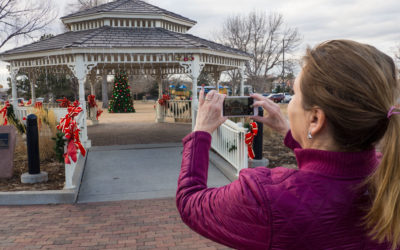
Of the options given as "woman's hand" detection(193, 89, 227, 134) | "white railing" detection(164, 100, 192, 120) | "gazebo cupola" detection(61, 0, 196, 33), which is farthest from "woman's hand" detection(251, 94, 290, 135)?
"white railing" detection(164, 100, 192, 120)

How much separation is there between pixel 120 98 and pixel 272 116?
897 inches

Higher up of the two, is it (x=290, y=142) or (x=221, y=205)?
(x=290, y=142)

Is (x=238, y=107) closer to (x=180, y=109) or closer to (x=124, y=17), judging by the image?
(x=124, y=17)

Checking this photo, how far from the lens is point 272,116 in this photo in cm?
173

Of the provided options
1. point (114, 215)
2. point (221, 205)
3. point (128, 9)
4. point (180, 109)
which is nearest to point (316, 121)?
point (221, 205)

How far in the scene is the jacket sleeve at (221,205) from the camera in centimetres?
101

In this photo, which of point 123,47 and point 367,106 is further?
point 123,47

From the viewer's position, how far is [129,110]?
23.7m

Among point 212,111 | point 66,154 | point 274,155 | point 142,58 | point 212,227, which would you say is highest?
point 142,58

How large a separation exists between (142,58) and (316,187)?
973cm

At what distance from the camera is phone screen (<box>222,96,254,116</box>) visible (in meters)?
1.56

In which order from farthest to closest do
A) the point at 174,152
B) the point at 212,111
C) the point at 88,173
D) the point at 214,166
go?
1. the point at 174,152
2. the point at 214,166
3. the point at 88,173
4. the point at 212,111

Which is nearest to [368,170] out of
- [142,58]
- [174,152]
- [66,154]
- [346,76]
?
[346,76]

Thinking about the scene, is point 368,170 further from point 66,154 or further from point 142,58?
point 142,58
